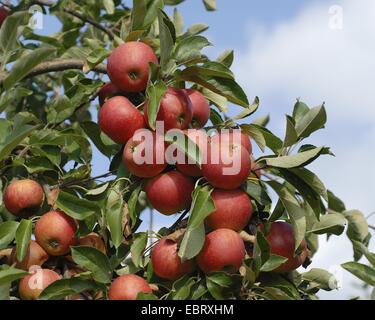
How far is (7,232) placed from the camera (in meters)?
1.82

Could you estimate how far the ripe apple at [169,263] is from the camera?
1643mm

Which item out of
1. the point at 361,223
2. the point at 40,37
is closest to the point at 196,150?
the point at 361,223

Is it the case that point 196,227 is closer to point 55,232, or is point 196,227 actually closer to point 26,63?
point 55,232

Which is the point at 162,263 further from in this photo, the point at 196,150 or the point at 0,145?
the point at 0,145

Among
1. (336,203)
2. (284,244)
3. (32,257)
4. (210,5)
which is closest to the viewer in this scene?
(284,244)

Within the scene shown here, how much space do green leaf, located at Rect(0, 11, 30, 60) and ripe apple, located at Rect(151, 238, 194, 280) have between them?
2.43ft

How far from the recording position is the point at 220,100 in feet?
6.51

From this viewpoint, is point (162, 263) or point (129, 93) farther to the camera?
point (129, 93)

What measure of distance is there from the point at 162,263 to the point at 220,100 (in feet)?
1.72

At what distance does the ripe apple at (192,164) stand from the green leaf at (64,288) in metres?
0.33

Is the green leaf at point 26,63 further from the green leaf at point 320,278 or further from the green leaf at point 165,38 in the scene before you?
the green leaf at point 320,278

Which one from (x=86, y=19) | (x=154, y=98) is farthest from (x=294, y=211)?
(x=86, y=19)

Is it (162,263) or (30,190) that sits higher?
(30,190)

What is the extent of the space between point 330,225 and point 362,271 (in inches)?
5.0
